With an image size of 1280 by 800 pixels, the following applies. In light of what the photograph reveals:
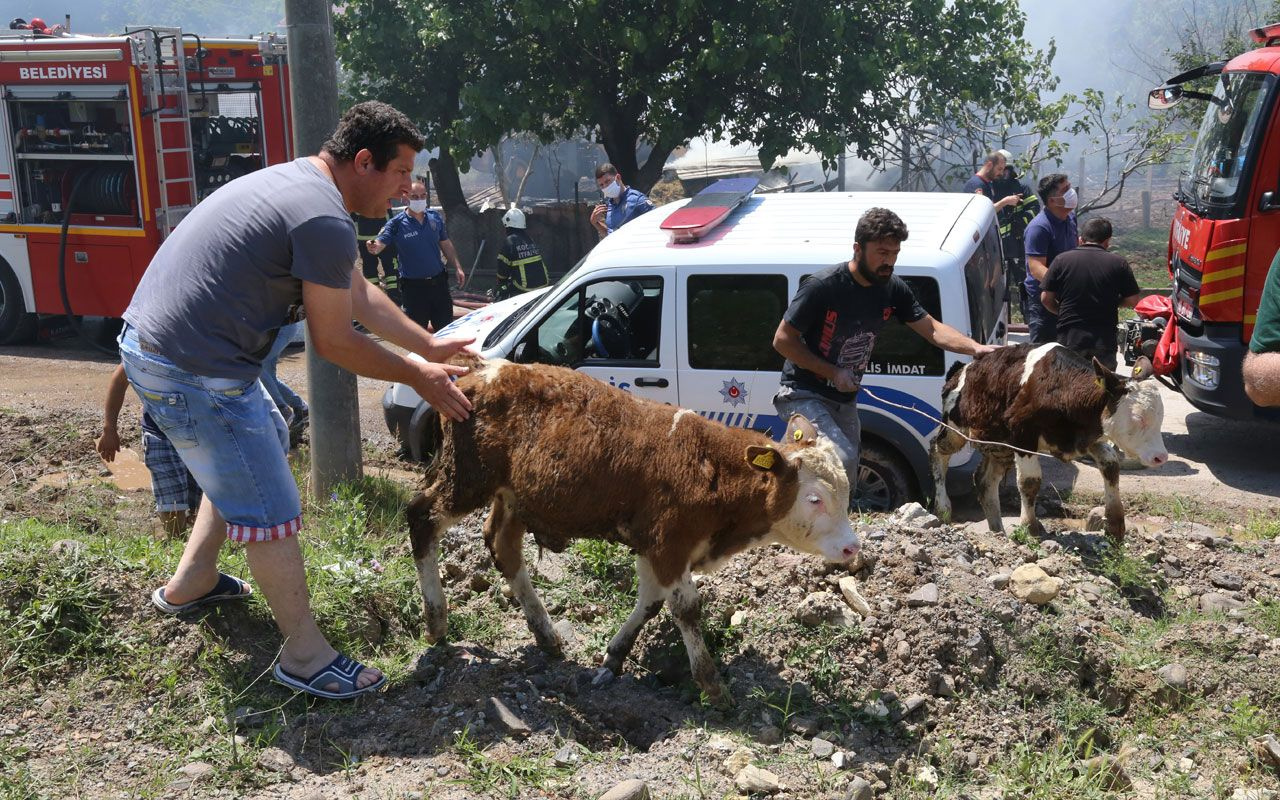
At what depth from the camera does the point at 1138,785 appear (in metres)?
4.64

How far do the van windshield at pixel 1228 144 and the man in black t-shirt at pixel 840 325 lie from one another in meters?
4.24

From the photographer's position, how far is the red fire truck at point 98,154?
1259 centimetres

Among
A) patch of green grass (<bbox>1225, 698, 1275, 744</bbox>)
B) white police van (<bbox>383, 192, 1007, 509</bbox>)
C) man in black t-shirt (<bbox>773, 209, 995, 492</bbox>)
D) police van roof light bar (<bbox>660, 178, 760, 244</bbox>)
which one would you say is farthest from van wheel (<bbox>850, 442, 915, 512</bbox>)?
patch of green grass (<bbox>1225, 698, 1275, 744</bbox>)

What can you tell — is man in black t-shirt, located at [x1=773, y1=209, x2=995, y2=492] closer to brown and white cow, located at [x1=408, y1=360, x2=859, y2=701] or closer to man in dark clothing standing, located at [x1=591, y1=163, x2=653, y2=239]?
brown and white cow, located at [x1=408, y1=360, x2=859, y2=701]

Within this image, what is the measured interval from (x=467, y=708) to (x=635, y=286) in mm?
4071

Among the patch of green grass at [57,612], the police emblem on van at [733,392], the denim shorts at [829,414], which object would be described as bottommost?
the patch of green grass at [57,612]

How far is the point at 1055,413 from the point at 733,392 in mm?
2166

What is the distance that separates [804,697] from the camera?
480cm

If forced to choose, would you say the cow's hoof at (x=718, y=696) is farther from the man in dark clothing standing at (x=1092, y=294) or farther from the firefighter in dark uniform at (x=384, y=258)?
the firefighter in dark uniform at (x=384, y=258)

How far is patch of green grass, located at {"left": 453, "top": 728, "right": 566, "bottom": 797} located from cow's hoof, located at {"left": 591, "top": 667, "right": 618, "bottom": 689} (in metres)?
0.64

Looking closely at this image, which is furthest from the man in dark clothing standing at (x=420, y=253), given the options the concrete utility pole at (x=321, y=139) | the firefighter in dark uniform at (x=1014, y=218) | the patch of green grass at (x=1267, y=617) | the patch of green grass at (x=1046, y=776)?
the patch of green grass at (x=1046, y=776)

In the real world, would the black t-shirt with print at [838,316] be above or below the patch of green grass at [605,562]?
above

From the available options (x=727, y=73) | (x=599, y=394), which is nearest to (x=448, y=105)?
(x=727, y=73)

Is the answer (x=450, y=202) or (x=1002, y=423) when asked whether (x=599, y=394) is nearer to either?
(x=1002, y=423)
